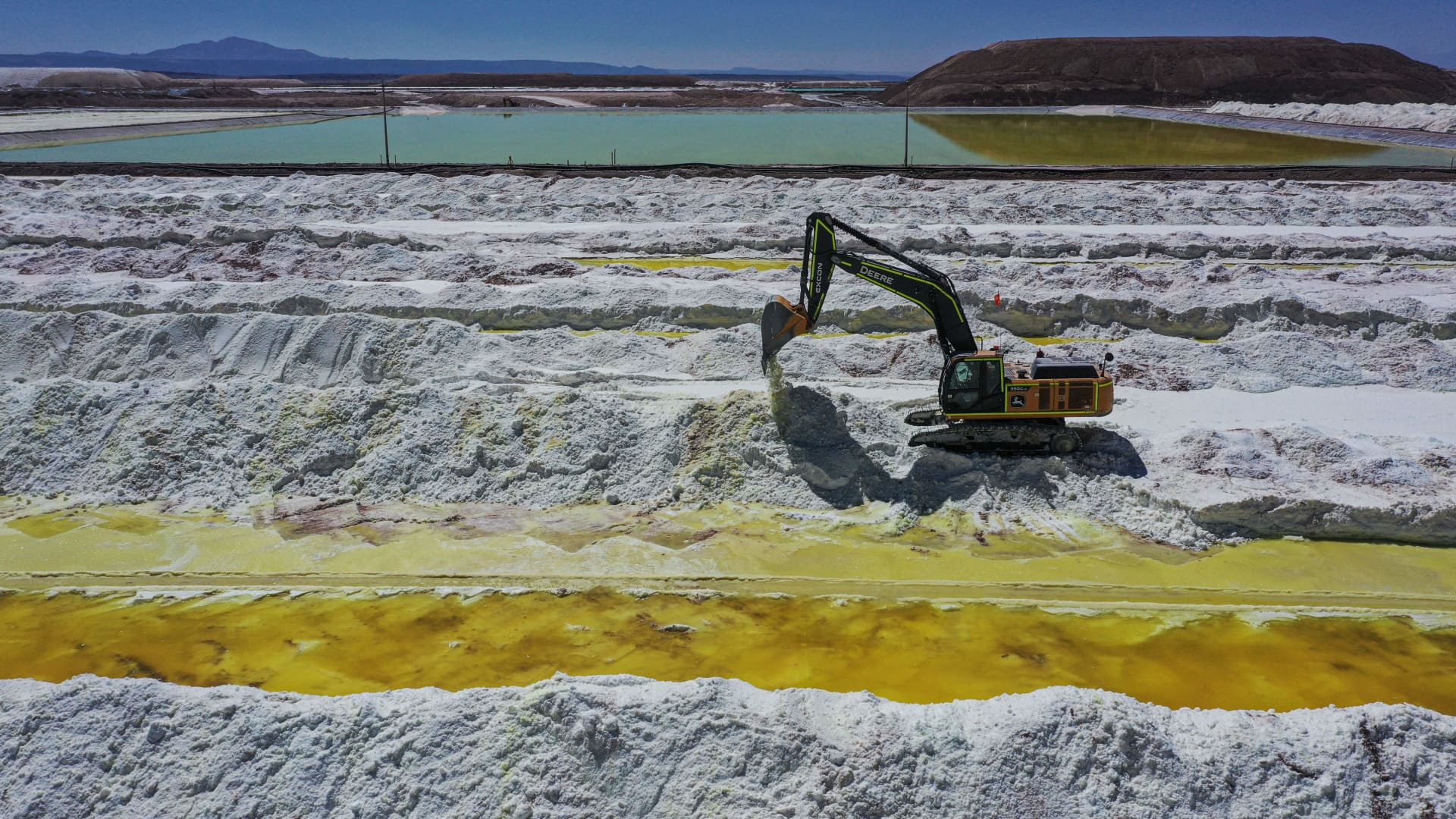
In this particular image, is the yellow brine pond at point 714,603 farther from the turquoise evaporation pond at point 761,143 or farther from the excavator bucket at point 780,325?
the turquoise evaporation pond at point 761,143

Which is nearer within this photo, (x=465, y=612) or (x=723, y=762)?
(x=723, y=762)

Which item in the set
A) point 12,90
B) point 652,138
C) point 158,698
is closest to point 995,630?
point 158,698

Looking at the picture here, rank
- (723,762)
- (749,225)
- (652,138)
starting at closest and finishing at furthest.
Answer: (723,762), (749,225), (652,138)

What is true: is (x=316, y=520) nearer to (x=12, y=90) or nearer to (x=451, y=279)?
(x=451, y=279)

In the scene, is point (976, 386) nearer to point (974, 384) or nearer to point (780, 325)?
point (974, 384)

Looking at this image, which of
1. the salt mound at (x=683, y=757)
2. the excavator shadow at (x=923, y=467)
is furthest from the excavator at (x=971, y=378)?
the salt mound at (x=683, y=757)
